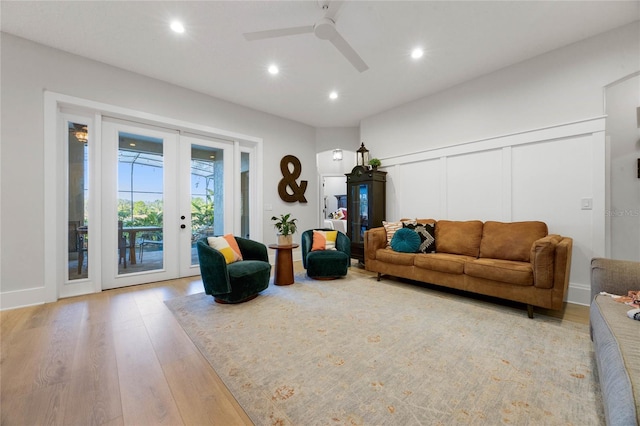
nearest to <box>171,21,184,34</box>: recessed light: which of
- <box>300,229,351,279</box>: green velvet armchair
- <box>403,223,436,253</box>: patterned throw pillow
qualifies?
<box>300,229,351,279</box>: green velvet armchair

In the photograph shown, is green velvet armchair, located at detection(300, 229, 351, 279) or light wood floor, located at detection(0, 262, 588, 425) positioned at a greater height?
green velvet armchair, located at detection(300, 229, 351, 279)

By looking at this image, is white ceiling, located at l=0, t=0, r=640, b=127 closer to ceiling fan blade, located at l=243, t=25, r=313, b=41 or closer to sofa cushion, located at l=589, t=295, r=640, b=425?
ceiling fan blade, located at l=243, t=25, r=313, b=41

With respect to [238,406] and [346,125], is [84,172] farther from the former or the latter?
[346,125]

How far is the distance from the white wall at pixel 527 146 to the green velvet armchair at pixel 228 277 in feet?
9.37

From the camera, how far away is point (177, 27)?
2.59 metres

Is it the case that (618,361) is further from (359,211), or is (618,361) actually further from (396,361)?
(359,211)

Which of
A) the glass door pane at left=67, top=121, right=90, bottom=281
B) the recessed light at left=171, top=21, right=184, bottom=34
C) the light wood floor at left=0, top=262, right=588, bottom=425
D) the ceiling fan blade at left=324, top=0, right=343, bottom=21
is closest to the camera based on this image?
the light wood floor at left=0, top=262, right=588, bottom=425

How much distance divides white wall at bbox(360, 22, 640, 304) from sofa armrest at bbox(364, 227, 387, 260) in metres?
0.96

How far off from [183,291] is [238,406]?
2344mm

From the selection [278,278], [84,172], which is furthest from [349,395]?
[84,172]

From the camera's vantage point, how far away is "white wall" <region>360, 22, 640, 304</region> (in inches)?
109

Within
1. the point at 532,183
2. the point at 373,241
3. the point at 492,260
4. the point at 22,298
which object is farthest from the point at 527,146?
the point at 22,298

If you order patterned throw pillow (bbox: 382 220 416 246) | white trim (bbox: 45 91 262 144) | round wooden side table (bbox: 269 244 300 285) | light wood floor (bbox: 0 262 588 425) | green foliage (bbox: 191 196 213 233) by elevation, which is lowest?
light wood floor (bbox: 0 262 588 425)

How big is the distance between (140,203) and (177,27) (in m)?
2.34
